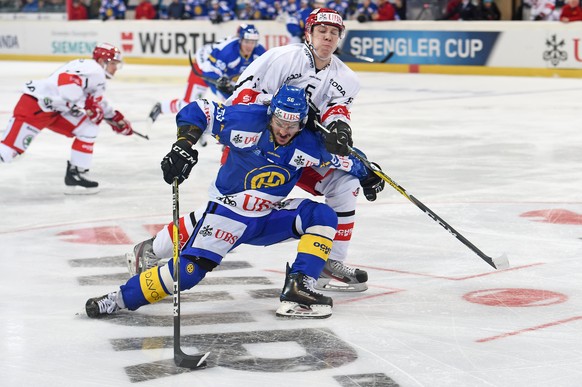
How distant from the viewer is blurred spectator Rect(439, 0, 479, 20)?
661 inches

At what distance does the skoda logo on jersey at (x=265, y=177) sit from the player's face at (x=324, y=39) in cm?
67

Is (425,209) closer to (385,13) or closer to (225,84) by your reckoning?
(225,84)

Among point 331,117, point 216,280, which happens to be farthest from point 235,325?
point 331,117

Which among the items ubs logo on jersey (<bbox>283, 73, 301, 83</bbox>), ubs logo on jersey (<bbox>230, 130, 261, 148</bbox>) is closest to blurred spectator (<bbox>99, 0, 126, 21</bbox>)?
ubs logo on jersey (<bbox>283, 73, 301, 83</bbox>)

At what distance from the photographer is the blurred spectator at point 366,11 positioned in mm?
17609

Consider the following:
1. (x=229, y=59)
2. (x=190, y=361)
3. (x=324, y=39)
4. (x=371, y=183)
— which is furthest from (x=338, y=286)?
(x=229, y=59)

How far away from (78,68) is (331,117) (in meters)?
3.01

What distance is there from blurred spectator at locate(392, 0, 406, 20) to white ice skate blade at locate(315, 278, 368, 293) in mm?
13711

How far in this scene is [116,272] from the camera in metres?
4.71

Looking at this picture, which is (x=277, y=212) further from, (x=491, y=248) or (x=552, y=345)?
(x=491, y=248)

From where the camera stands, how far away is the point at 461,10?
1683 centimetres

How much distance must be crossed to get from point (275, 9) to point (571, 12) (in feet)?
19.1

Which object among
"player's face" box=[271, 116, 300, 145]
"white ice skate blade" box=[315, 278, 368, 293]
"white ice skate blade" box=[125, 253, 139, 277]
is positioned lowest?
"white ice skate blade" box=[315, 278, 368, 293]

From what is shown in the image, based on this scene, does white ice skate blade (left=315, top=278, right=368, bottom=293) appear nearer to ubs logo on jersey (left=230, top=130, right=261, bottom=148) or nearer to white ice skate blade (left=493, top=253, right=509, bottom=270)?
white ice skate blade (left=493, top=253, right=509, bottom=270)
